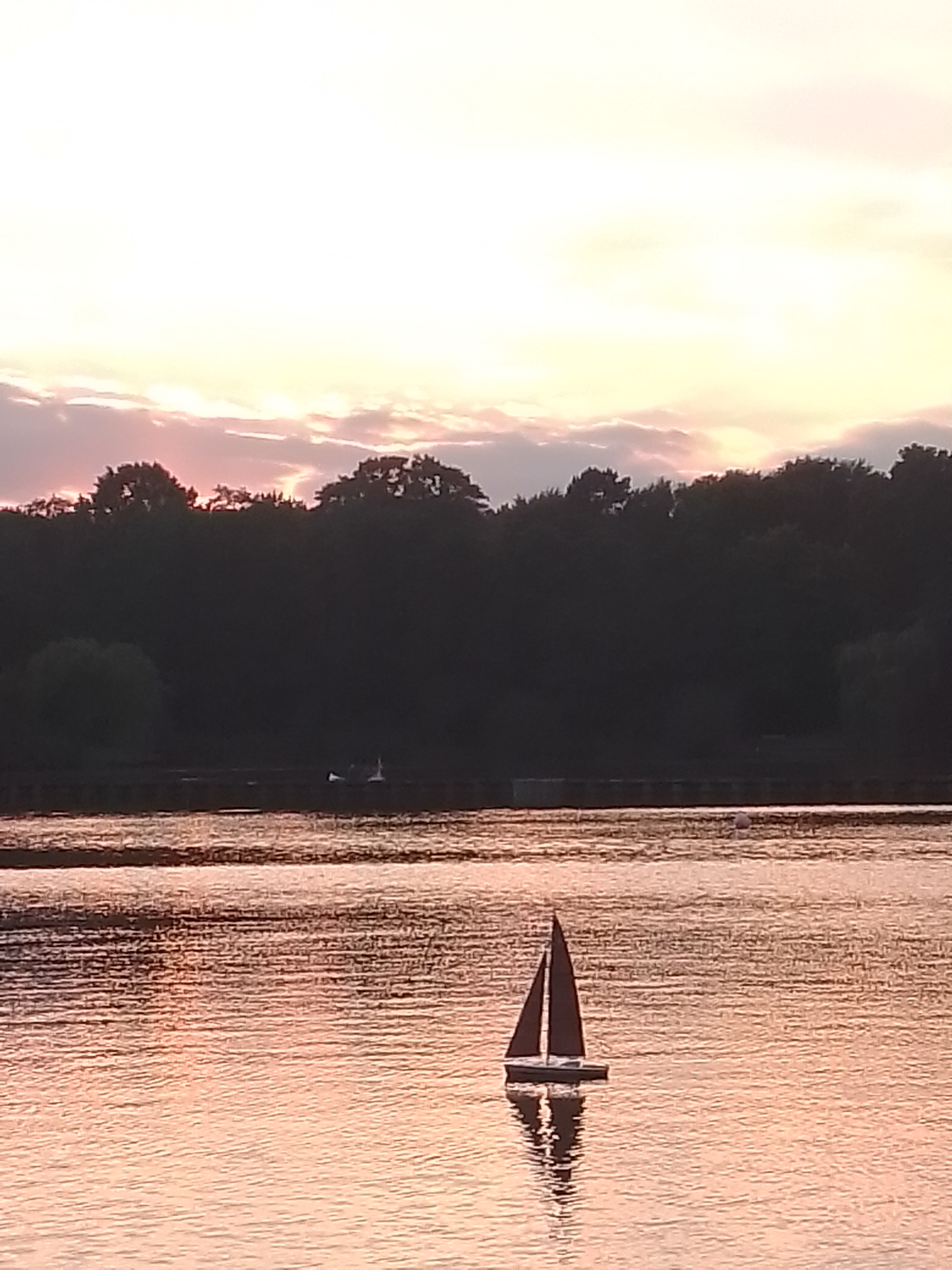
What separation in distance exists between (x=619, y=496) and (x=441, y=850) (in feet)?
275

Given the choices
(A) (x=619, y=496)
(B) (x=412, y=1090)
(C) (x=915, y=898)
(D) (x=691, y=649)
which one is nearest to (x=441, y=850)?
(C) (x=915, y=898)

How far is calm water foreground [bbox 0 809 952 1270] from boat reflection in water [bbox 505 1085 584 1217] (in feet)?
0.19

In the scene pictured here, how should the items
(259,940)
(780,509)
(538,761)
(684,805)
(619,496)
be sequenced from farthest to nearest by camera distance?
(619,496) → (780,509) → (538,761) → (684,805) → (259,940)

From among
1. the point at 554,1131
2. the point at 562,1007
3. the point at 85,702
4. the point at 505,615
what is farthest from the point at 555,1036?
the point at 505,615

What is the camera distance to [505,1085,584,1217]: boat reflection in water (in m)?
26.6

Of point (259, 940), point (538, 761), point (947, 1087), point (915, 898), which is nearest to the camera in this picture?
point (947, 1087)

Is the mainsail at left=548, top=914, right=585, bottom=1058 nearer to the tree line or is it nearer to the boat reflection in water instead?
the boat reflection in water

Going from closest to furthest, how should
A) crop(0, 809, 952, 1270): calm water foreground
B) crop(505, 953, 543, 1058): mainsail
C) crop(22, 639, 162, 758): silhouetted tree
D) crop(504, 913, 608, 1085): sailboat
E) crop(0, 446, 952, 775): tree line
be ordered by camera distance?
crop(0, 809, 952, 1270): calm water foreground
crop(504, 913, 608, 1085): sailboat
crop(505, 953, 543, 1058): mainsail
crop(22, 639, 162, 758): silhouetted tree
crop(0, 446, 952, 775): tree line

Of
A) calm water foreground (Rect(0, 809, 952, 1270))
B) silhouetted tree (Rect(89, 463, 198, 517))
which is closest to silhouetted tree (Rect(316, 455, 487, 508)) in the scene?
silhouetted tree (Rect(89, 463, 198, 517))

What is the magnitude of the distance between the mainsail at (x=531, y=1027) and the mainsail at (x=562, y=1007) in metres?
0.07

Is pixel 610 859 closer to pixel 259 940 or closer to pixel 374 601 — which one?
pixel 259 940

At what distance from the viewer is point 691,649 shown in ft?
430

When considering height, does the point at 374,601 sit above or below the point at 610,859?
above

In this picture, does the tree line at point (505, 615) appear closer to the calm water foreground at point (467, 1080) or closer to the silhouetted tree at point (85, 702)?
the silhouetted tree at point (85, 702)
